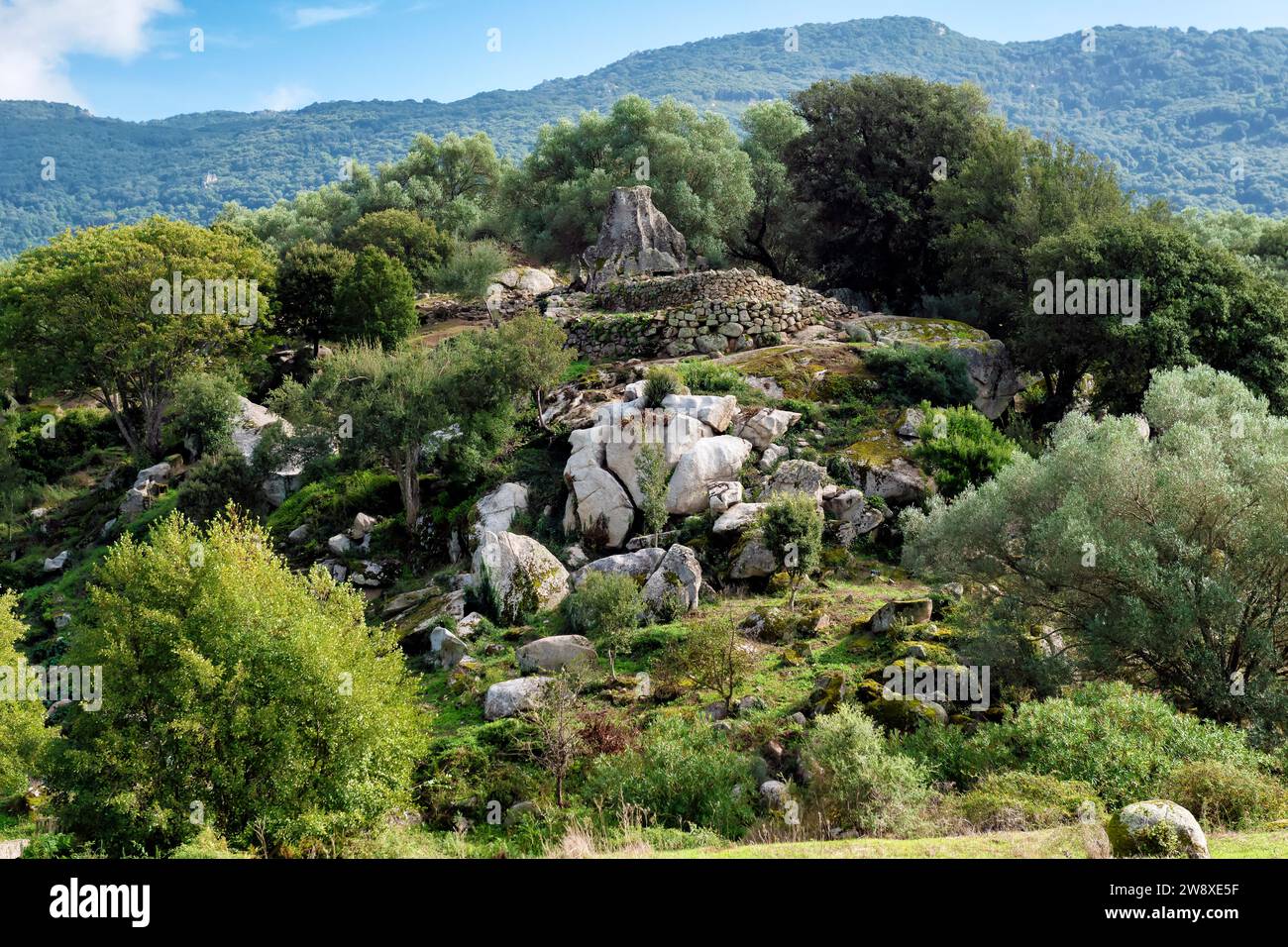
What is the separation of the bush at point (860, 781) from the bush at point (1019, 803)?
0.54 metres

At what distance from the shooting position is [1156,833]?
894 centimetres

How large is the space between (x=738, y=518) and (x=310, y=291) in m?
27.2

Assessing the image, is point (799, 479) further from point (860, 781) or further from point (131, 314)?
point (131, 314)

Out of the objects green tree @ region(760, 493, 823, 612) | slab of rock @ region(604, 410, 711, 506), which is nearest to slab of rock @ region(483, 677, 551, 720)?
green tree @ region(760, 493, 823, 612)

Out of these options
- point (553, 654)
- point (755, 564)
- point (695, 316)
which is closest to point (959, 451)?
point (755, 564)

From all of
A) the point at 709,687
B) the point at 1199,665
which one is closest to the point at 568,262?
the point at 709,687

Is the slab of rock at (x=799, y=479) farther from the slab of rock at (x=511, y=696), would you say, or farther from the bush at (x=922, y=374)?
the slab of rock at (x=511, y=696)

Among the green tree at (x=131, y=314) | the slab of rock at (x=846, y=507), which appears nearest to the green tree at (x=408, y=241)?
the green tree at (x=131, y=314)

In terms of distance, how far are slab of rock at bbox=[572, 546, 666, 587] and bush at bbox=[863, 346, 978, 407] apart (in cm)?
951

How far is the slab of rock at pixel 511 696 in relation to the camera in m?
16.2

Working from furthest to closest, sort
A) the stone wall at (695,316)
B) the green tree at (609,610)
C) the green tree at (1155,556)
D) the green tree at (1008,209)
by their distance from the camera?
the green tree at (1008,209)
the stone wall at (695,316)
the green tree at (609,610)
the green tree at (1155,556)

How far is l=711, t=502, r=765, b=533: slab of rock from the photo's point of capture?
21.1 metres
